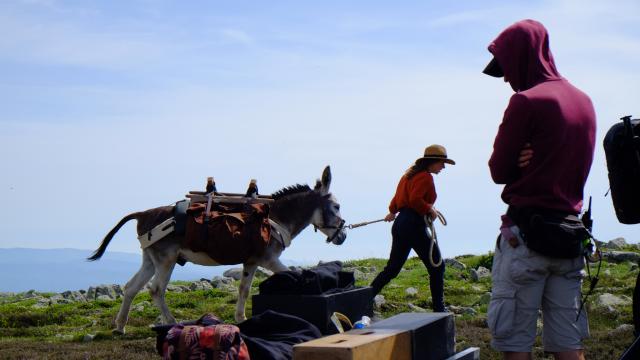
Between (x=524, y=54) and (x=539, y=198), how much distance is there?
95 cm

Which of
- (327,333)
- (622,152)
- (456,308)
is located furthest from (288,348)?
(456,308)

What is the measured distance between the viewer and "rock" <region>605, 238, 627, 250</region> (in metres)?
23.0

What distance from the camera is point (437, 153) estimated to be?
39.2 ft

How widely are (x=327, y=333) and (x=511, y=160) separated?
2092mm

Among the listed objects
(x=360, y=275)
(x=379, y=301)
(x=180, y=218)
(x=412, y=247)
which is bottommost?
(x=379, y=301)

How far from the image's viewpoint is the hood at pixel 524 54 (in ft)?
18.9

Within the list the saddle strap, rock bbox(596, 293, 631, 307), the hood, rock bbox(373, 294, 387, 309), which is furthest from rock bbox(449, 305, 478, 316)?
the hood

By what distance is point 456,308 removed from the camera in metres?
14.7

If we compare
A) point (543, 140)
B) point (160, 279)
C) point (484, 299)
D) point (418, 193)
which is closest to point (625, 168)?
point (543, 140)

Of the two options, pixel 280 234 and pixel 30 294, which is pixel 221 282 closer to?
pixel 30 294

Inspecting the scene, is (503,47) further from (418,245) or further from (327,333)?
(418,245)

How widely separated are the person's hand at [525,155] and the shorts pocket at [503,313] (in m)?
0.77

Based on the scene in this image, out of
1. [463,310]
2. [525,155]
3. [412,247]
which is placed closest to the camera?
[525,155]

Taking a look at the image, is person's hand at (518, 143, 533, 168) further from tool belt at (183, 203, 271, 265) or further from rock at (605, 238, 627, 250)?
rock at (605, 238, 627, 250)
